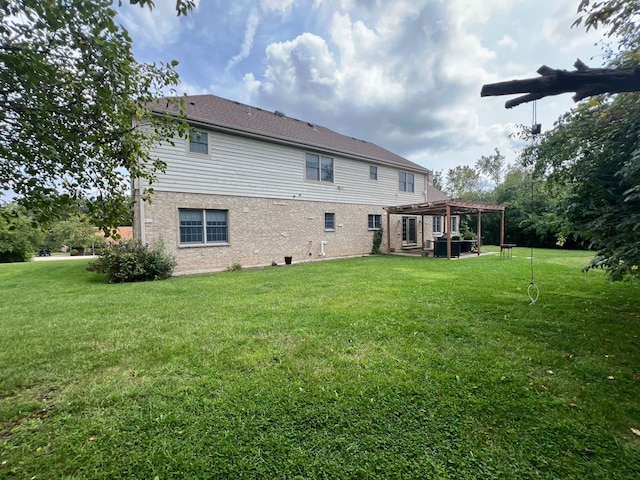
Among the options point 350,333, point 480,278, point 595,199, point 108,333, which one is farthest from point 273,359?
point 480,278

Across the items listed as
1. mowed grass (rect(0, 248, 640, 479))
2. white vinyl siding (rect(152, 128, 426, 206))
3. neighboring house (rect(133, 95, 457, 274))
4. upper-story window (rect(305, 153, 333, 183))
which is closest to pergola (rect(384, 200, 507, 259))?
neighboring house (rect(133, 95, 457, 274))

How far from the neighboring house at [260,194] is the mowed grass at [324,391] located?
5647mm

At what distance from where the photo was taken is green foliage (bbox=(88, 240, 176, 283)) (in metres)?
8.75

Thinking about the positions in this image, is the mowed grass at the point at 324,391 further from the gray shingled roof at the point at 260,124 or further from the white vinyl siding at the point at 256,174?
the gray shingled roof at the point at 260,124

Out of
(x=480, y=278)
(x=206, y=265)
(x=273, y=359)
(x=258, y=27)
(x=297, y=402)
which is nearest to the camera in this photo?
(x=297, y=402)

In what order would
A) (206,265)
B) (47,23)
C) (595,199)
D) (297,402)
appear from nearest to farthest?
(47,23) → (297,402) → (595,199) → (206,265)

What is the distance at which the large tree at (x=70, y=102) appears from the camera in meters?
1.78

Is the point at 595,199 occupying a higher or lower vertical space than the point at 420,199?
lower

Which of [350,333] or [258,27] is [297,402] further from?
[258,27]

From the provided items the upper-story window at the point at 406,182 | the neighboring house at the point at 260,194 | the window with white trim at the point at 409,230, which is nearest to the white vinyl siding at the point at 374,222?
the neighboring house at the point at 260,194

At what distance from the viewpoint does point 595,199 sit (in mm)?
4090

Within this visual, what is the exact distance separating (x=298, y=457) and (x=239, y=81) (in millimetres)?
16780

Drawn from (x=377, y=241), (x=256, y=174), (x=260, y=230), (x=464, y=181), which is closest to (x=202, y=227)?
(x=260, y=230)

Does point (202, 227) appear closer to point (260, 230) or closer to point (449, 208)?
point (260, 230)
